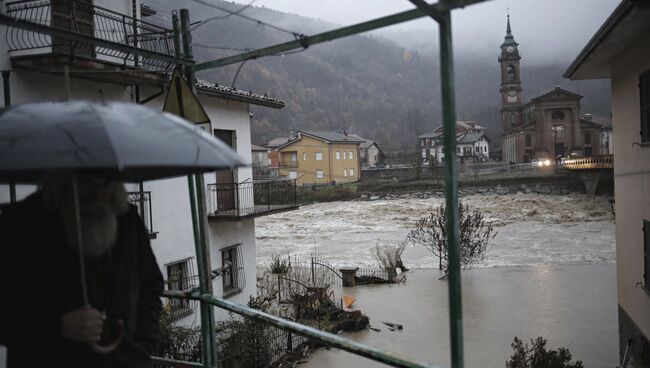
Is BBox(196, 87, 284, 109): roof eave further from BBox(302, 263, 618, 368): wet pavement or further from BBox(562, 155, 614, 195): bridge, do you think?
BBox(562, 155, 614, 195): bridge

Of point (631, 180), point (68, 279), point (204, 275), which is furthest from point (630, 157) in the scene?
point (68, 279)

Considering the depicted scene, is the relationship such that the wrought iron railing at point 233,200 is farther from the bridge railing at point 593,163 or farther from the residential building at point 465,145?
the residential building at point 465,145

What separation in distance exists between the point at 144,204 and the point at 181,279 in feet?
6.40

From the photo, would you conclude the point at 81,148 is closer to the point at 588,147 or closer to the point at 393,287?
the point at 393,287

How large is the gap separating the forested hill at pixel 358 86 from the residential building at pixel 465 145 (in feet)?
42.1

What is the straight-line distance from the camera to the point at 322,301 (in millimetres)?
16422

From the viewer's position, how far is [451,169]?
241 centimetres

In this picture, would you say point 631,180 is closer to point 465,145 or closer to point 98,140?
point 98,140

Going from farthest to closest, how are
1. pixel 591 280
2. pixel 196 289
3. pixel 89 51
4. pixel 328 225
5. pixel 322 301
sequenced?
pixel 328 225 → pixel 591 280 → pixel 322 301 → pixel 89 51 → pixel 196 289

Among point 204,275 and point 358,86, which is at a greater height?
point 358,86

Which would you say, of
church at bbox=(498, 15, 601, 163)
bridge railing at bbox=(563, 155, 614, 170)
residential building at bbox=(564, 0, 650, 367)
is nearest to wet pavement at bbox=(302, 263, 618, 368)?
residential building at bbox=(564, 0, 650, 367)

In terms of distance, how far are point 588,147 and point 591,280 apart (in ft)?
194

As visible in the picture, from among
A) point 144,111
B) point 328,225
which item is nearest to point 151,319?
point 144,111

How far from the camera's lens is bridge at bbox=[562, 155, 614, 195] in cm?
4647
